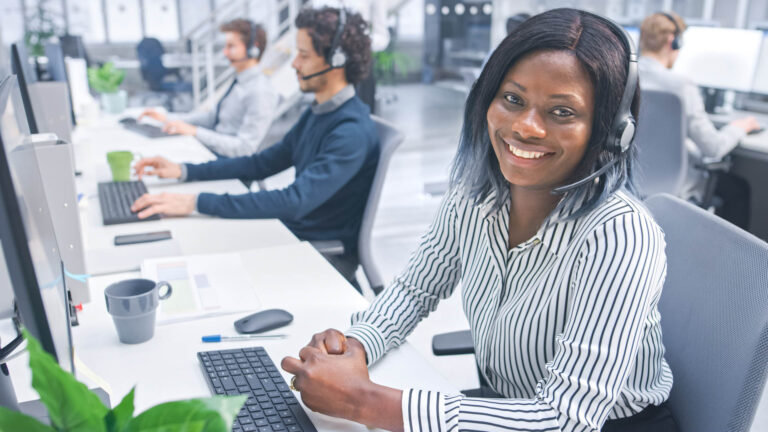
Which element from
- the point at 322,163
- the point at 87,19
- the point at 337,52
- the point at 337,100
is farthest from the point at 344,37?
the point at 87,19

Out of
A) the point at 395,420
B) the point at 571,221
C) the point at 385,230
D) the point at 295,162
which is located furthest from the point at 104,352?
the point at 385,230

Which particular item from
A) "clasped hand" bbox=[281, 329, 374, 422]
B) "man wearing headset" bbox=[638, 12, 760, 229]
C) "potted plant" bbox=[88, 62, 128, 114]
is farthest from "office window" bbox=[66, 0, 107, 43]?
"clasped hand" bbox=[281, 329, 374, 422]

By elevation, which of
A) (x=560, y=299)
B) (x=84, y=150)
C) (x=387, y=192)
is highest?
(x=560, y=299)

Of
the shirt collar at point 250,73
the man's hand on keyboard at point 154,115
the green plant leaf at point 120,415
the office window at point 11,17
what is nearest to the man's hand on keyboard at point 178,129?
the man's hand on keyboard at point 154,115

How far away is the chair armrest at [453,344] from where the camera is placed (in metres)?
1.23

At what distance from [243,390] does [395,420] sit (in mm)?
229

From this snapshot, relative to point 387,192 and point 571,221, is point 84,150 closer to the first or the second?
point 387,192

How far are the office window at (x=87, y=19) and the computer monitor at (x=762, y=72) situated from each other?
22.6ft

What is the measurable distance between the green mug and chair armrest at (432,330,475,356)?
127 centimetres

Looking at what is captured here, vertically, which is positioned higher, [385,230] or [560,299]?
[560,299]

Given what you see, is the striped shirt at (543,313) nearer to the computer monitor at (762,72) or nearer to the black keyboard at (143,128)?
the black keyboard at (143,128)

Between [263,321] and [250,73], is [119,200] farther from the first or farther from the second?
[250,73]

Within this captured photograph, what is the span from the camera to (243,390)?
938 millimetres

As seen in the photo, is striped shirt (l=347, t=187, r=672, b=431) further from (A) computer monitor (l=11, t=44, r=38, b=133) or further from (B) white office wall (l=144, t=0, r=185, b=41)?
(B) white office wall (l=144, t=0, r=185, b=41)
